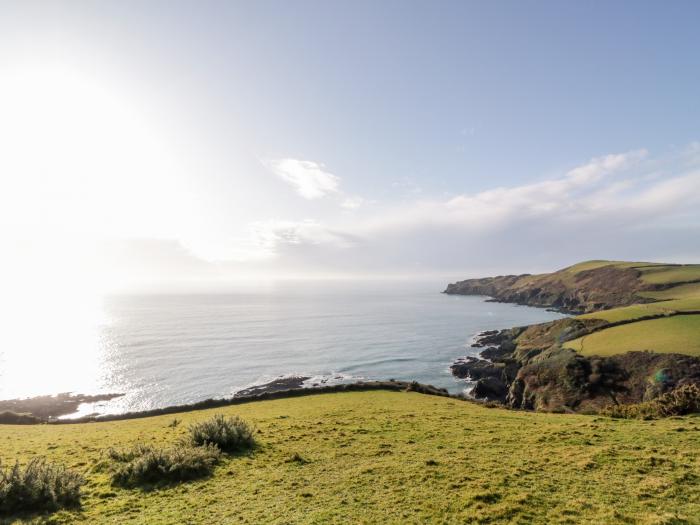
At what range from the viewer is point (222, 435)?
1886 centimetres

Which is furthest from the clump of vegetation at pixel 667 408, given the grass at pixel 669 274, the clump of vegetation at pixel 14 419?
the grass at pixel 669 274

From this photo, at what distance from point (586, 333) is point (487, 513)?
6761 centimetres

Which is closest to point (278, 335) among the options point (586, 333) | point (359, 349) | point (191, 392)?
point (359, 349)

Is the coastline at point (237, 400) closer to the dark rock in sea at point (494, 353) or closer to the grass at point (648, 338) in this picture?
the grass at point (648, 338)

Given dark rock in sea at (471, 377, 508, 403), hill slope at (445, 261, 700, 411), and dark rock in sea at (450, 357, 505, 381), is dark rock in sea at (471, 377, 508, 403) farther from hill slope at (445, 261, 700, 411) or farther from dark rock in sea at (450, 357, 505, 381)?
dark rock in sea at (450, 357, 505, 381)

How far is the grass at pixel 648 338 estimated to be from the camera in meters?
45.9

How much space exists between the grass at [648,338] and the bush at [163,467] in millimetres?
54838

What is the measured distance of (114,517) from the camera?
11.8 meters

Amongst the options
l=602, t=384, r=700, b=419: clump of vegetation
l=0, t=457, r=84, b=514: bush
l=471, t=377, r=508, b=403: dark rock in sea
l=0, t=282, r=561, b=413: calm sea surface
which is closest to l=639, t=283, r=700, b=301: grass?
l=0, t=282, r=561, b=413: calm sea surface

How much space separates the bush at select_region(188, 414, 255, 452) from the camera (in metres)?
18.8

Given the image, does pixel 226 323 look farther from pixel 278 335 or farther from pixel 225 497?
pixel 225 497

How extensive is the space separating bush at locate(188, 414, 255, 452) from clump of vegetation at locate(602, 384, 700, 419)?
2521 centimetres

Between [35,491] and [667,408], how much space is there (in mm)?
34769

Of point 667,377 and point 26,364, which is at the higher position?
point 667,377
